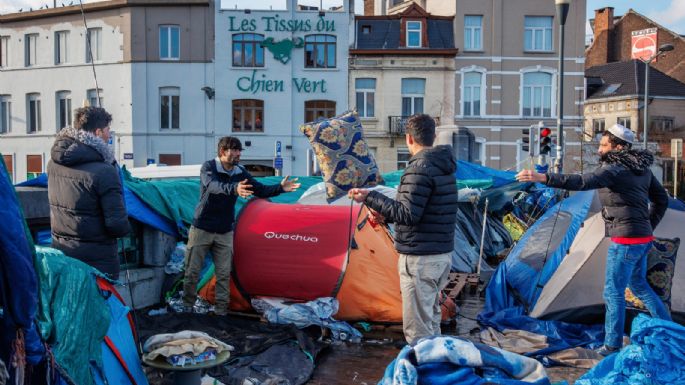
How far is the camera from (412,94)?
2711cm

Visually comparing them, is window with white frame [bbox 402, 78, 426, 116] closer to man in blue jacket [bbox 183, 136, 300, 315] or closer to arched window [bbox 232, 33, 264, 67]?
arched window [bbox 232, 33, 264, 67]

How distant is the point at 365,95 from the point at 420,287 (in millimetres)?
23109

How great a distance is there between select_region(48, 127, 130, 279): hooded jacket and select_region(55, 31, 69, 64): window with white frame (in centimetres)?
2656

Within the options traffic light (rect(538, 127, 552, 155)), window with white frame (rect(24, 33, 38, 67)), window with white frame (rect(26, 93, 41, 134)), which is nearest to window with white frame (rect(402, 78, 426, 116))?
traffic light (rect(538, 127, 552, 155))

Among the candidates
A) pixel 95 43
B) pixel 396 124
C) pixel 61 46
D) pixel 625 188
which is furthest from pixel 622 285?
pixel 61 46

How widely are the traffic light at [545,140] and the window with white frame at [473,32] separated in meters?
13.7

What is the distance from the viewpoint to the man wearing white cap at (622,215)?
199 inches

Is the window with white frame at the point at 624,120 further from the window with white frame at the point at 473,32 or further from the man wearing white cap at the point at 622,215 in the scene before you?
the man wearing white cap at the point at 622,215

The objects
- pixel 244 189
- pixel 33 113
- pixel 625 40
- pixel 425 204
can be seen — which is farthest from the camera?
pixel 625 40

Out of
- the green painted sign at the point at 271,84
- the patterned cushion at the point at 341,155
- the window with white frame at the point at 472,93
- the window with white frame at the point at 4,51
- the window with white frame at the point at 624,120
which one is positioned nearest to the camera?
the patterned cushion at the point at 341,155

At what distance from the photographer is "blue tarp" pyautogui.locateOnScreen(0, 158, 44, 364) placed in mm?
2232

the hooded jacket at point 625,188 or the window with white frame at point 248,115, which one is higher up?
the window with white frame at point 248,115

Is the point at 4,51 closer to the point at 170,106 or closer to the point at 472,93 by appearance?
the point at 170,106

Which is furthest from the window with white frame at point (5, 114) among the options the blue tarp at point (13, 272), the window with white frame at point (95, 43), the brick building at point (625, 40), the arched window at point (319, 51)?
the brick building at point (625, 40)
